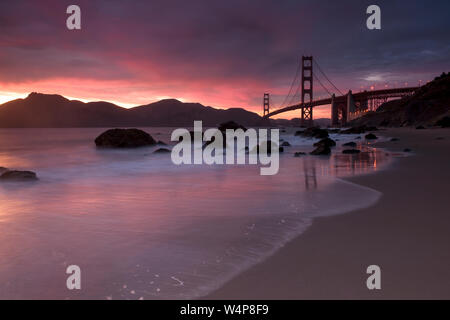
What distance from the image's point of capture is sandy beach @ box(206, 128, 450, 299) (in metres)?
1.88

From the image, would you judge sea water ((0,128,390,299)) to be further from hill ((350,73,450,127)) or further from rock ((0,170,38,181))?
hill ((350,73,450,127))

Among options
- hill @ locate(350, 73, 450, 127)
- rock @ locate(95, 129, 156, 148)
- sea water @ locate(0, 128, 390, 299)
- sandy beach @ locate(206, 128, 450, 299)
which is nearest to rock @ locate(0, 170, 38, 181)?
sea water @ locate(0, 128, 390, 299)

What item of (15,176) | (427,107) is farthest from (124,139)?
(427,107)

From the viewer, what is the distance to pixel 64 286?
202cm

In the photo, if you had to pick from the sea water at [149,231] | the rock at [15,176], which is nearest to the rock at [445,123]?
the sea water at [149,231]

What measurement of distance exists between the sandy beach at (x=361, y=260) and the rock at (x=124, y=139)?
54.8 feet

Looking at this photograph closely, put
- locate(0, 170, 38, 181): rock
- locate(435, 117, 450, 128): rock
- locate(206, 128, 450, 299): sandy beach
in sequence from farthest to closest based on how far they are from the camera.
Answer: locate(435, 117, 450, 128): rock
locate(0, 170, 38, 181): rock
locate(206, 128, 450, 299): sandy beach

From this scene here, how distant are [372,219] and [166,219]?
7.55 feet

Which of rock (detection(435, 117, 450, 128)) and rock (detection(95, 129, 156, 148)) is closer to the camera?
rock (detection(95, 129, 156, 148))

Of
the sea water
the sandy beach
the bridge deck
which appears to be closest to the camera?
the sandy beach

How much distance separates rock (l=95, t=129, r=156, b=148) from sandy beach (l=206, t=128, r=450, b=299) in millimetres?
16707

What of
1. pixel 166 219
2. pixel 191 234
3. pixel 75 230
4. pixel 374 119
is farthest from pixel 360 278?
pixel 374 119

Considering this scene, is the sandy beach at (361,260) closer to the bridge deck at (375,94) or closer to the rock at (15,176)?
the rock at (15,176)

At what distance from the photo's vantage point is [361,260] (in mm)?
2262
